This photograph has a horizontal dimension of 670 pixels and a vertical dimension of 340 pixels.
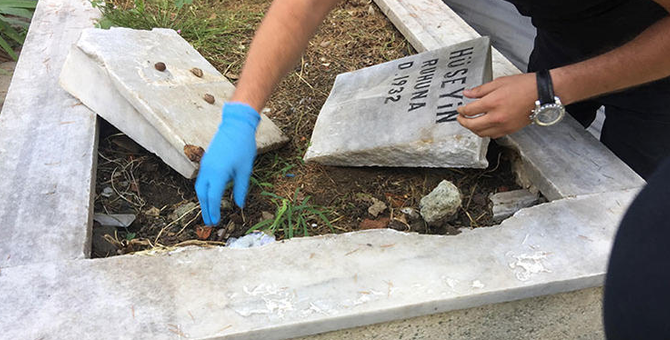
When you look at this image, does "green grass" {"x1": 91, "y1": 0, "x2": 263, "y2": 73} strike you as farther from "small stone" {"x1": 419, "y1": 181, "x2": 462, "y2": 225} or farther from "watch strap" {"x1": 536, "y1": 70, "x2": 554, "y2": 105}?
"watch strap" {"x1": 536, "y1": 70, "x2": 554, "y2": 105}

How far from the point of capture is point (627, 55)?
138cm

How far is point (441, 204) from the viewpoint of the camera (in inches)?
62.6

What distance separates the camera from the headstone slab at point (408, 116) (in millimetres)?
1647

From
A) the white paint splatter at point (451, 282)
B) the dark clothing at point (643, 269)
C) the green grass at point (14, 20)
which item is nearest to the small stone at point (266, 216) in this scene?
the white paint splatter at point (451, 282)

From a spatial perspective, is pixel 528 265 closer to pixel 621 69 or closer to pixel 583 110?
pixel 621 69

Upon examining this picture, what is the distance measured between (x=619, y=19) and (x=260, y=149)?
47.4 inches

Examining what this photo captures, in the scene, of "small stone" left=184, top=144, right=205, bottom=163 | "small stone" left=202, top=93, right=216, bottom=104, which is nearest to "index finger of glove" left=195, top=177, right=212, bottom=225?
"small stone" left=184, top=144, right=205, bottom=163

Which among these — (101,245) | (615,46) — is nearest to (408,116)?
(615,46)

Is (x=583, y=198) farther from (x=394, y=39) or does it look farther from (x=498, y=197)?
(x=394, y=39)

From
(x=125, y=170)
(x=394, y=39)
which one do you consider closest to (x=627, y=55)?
(x=394, y=39)

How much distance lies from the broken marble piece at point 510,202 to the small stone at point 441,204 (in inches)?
5.0

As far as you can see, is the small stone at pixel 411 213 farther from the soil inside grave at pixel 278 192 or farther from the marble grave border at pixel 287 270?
the marble grave border at pixel 287 270

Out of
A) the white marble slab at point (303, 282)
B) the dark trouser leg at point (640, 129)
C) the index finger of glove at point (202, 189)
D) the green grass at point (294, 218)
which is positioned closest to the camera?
the white marble slab at point (303, 282)

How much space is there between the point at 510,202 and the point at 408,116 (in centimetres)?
42
